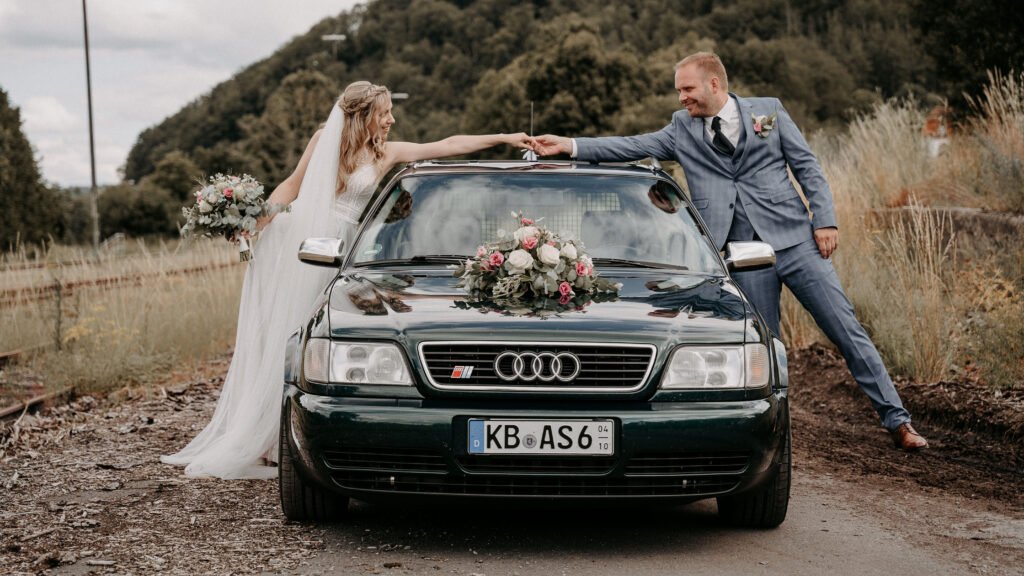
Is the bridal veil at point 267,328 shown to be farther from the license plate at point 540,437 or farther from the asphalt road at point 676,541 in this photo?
the license plate at point 540,437

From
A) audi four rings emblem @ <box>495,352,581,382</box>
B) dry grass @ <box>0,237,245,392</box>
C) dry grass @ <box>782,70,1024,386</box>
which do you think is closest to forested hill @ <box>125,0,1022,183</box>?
dry grass @ <box>782,70,1024,386</box>

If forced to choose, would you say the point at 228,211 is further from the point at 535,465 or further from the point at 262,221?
the point at 535,465

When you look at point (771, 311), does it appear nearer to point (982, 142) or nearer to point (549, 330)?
point (549, 330)

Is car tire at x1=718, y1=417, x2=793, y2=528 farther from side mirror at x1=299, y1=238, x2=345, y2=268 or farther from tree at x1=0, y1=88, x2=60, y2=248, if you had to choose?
tree at x1=0, y1=88, x2=60, y2=248

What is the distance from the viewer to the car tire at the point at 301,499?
485 centimetres

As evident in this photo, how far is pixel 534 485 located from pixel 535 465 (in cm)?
9

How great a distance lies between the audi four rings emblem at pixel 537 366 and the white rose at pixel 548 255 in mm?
571

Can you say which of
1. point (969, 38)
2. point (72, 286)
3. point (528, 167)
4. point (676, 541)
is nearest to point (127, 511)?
point (676, 541)

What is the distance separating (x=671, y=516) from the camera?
5.32 metres

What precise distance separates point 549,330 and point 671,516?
53.6 inches

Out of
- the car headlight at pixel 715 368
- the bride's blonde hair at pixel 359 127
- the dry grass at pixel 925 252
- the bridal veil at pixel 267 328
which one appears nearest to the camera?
the car headlight at pixel 715 368

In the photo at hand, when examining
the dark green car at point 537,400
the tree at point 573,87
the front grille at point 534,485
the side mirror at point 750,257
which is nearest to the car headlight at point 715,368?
the dark green car at point 537,400

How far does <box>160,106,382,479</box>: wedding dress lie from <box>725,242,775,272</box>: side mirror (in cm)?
250

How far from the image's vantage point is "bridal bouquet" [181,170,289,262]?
6.96 m
